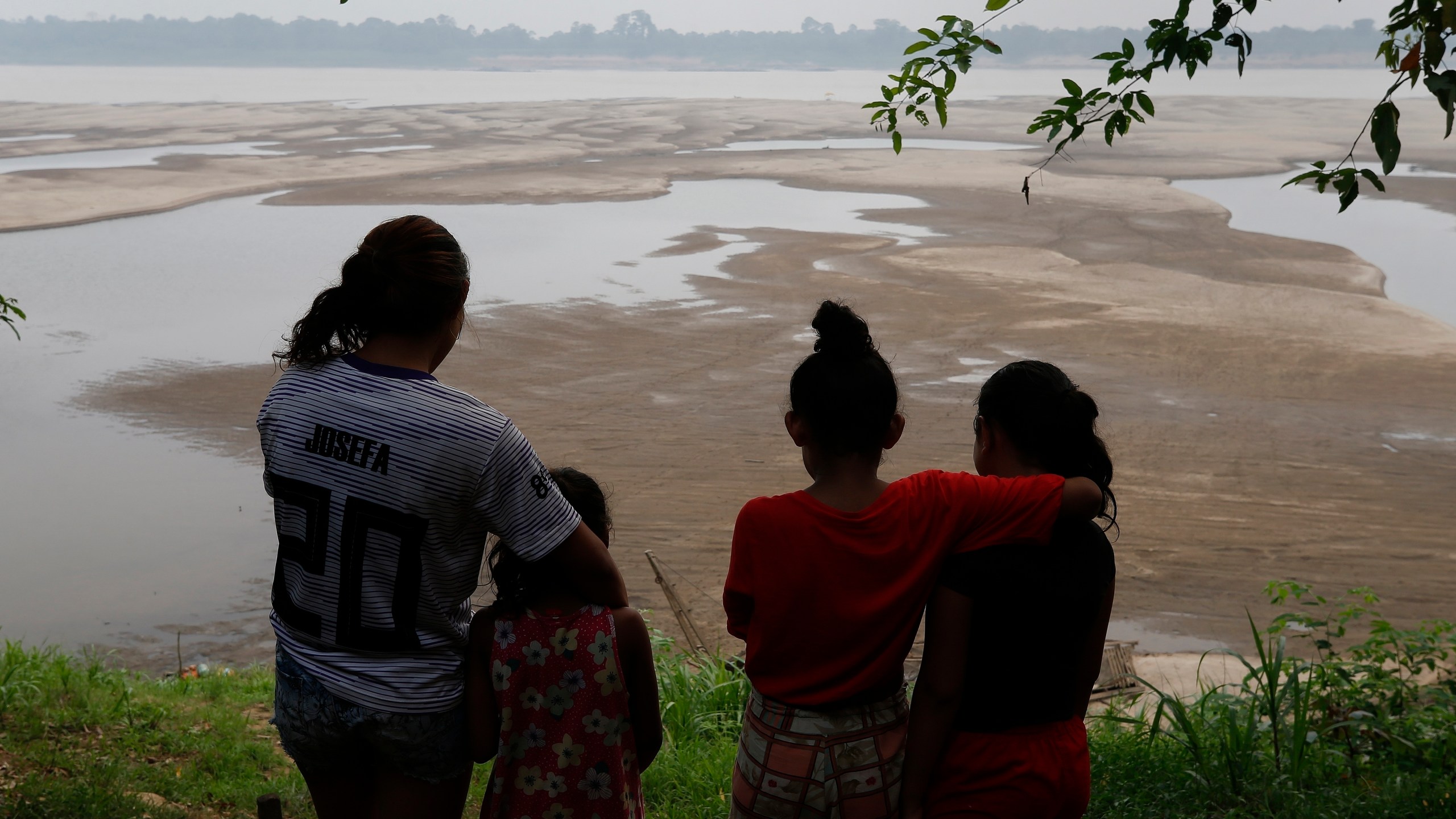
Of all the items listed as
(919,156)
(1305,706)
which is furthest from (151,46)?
(1305,706)

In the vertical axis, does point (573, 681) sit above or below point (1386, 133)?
below

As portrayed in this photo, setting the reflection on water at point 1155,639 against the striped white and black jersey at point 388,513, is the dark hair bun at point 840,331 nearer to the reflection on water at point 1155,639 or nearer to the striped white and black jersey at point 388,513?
the striped white and black jersey at point 388,513

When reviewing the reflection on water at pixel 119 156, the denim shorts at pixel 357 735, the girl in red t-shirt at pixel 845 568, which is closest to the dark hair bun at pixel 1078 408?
the girl in red t-shirt at pixel 845 568

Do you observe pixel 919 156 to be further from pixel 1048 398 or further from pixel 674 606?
pixel 1048 398

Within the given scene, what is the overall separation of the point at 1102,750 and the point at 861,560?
2408 mm

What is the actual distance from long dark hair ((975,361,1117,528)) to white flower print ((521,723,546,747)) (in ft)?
3.47

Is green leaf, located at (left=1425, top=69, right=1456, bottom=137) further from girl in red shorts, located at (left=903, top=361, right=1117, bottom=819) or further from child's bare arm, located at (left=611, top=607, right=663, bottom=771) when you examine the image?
child's bare arm, located at (left=611, top=607, right=663, bottom=771)

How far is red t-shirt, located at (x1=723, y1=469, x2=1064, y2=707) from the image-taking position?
2102 millimetres

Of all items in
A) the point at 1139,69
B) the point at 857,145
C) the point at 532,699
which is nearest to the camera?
the point at 532,699

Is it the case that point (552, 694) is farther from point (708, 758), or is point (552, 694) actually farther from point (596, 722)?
point (708, 758)

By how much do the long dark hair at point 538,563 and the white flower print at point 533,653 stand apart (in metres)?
0.07

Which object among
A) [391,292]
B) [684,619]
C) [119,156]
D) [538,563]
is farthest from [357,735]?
[119,156]

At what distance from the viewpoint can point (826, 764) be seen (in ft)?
7.06

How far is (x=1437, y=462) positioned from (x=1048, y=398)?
10693 millimetres
